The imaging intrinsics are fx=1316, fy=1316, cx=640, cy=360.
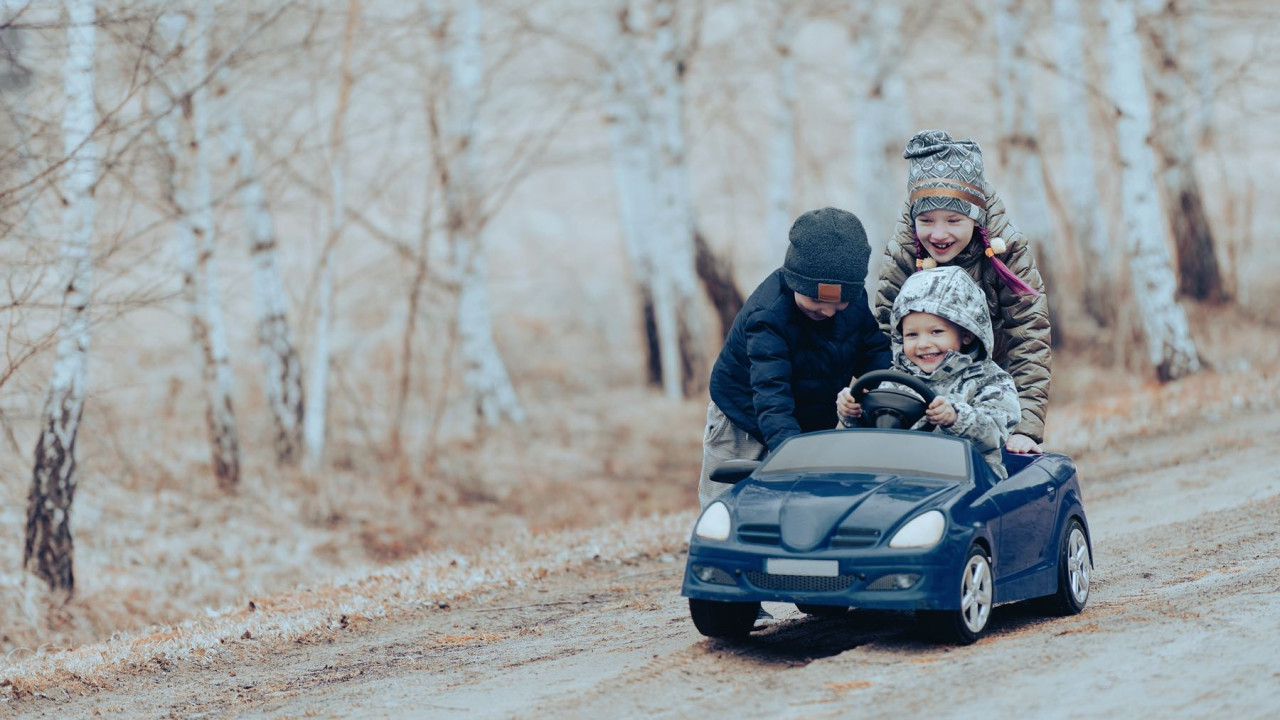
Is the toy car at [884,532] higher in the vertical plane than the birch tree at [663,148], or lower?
lower

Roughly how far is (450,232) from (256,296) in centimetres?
277

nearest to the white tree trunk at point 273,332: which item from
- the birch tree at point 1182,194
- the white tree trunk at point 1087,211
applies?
the white tree trunk at point 1087,211

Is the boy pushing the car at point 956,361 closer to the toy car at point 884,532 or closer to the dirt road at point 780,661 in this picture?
the toy car at point 884,532

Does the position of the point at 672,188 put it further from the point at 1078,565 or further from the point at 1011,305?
the point at 1078,565

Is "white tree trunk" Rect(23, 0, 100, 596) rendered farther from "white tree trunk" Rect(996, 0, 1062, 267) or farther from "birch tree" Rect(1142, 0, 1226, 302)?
"birch tree" Rect(1142, 0, 1226, 302)

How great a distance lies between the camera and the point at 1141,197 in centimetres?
1522

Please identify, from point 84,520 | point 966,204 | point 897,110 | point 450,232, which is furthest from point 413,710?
point 897,110

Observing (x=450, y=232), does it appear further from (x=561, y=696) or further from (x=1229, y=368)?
(x=561, y=696)

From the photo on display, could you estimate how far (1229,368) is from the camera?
16.3m

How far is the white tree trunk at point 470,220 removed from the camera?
53.4 ft

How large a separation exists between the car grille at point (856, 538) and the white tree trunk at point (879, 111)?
45.7 ft

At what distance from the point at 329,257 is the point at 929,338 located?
32.1ft

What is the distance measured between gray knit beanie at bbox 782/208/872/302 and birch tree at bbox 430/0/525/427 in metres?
9.11

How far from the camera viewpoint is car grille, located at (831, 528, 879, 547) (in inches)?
204
